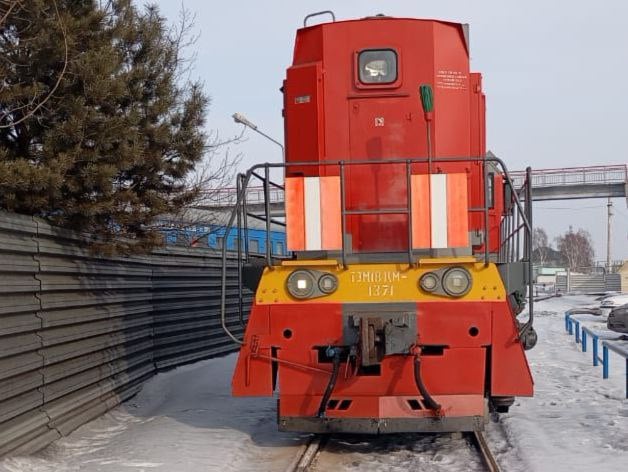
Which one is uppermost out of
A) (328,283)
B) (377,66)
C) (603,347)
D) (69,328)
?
(377,66)

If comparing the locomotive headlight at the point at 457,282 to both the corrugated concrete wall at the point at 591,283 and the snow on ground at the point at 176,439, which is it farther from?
the corrugated concrete wall at the point at 591,283

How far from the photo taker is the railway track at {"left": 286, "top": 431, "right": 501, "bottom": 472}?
5934 mm

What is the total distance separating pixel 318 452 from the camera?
6.71 metres

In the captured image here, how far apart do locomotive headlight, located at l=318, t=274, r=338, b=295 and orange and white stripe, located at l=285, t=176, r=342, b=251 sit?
1.14 ft

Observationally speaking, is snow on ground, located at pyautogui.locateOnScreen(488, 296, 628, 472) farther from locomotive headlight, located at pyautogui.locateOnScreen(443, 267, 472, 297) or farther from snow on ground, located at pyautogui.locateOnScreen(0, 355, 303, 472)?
snow on ground, located at pyautogui.locateOnScreen(0, 355, 303, 472)

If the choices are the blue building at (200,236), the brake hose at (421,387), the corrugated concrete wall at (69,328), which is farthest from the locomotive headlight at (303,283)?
the corrugated concrete wall at (69,328)

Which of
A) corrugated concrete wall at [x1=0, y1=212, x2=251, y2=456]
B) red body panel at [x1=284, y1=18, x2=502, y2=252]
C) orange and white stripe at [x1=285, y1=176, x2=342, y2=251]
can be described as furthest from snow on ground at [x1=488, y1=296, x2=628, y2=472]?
corrugated concrete wall at [x1=0, y1=212, x2=251, y2=456]

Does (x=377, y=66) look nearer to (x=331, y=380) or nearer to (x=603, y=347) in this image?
(x=331, y=380)

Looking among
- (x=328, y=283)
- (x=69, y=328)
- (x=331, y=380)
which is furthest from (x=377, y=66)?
(x=69, y=328)

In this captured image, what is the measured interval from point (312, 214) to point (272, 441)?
2.36 m

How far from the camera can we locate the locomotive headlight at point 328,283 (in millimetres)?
6184

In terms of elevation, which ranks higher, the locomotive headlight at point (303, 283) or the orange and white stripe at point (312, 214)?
the orange and white stripe at point (312, 214)

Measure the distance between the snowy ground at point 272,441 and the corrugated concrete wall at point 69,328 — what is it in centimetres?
28

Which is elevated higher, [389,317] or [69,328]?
[389,317]
